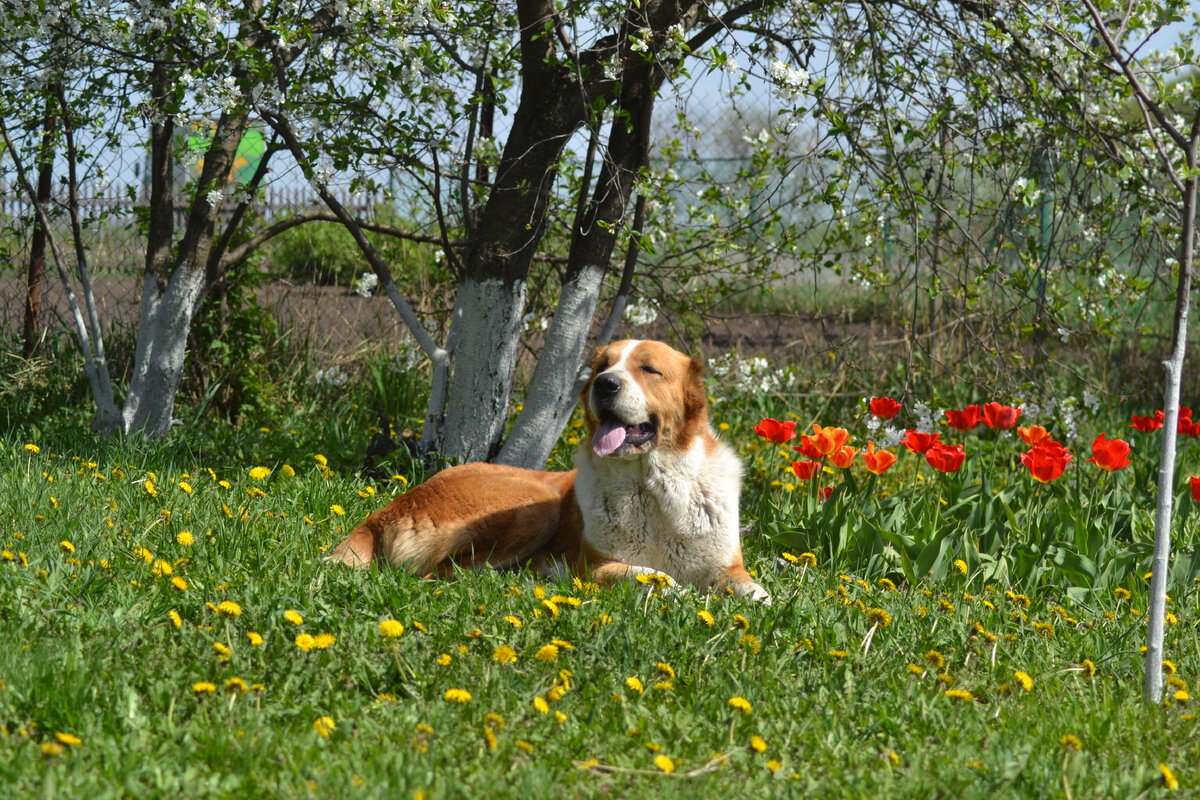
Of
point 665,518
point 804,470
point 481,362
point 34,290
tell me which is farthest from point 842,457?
point 34,290

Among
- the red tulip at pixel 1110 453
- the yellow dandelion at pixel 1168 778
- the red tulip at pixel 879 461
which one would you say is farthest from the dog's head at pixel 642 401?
the yellow dandelion at pixel 1168 778

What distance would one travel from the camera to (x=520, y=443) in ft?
18.4

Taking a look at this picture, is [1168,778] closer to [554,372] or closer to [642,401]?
[642,401]

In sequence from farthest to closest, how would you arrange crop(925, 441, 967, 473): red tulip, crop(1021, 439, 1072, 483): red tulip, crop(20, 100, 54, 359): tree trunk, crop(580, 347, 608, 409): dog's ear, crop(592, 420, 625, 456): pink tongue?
crop(20, 100, 54, 359): tree trunk
crop(925, 441, 967, 473): red tulip
crop(1021, 439, 1072, 483): red tulip
crop(580, 347, 608, 409): dog's ear
crop(592, 420, 625, 456): pink tongue

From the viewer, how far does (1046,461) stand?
4145mm

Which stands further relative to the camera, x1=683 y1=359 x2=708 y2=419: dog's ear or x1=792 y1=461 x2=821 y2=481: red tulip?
x1=792 y1=461 x2=821 y2=481: red tulip

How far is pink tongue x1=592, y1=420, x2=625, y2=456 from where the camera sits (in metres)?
3.85

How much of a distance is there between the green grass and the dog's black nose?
0.74 m

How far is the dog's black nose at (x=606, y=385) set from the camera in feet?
12.7

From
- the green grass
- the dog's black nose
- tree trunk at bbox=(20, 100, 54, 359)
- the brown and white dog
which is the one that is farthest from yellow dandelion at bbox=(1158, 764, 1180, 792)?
tree trunk at bbox=(20, 100, 54, 359)

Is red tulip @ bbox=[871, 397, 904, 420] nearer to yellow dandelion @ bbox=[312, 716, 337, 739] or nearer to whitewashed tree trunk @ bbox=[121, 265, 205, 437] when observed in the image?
yellow dandelion @ bbox=[312, 716, 337, 739]

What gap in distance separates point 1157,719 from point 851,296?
8226 mm

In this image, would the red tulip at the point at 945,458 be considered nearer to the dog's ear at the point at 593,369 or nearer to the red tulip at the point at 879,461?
the red tulip at the point at 879,461

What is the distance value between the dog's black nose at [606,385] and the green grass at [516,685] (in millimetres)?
742
